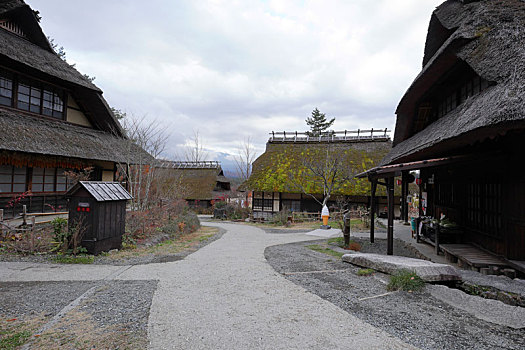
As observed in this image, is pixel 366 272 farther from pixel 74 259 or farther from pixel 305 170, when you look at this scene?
pixel 305 170

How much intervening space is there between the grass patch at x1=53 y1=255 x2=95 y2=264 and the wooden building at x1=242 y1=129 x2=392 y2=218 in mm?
15311

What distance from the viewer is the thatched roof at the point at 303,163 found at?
74.2ft

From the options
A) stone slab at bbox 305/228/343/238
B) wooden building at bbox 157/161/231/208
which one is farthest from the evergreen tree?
stone slab at bbox 305/228/343/238

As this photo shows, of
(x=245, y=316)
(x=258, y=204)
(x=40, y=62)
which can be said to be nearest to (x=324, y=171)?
(x=258, y=204)

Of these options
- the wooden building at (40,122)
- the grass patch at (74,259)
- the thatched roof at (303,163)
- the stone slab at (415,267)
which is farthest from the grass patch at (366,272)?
the thatched roof at (303,163)

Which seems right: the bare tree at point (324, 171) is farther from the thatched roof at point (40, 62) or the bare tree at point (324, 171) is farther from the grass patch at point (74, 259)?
the grass patch at point (74, 259)

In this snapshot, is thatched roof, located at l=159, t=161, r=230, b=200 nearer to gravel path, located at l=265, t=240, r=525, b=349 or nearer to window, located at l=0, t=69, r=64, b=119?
window, located at l=0, t=69, r=64, b=119

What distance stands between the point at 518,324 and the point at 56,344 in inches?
226

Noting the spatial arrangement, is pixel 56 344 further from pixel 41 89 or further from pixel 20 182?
pixel 41 89

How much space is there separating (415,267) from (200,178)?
31.6m

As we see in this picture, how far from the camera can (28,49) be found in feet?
42.2

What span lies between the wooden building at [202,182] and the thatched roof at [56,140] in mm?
16158

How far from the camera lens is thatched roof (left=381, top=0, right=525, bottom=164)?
4.89m

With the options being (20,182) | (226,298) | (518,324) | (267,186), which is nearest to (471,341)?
(518,324)
